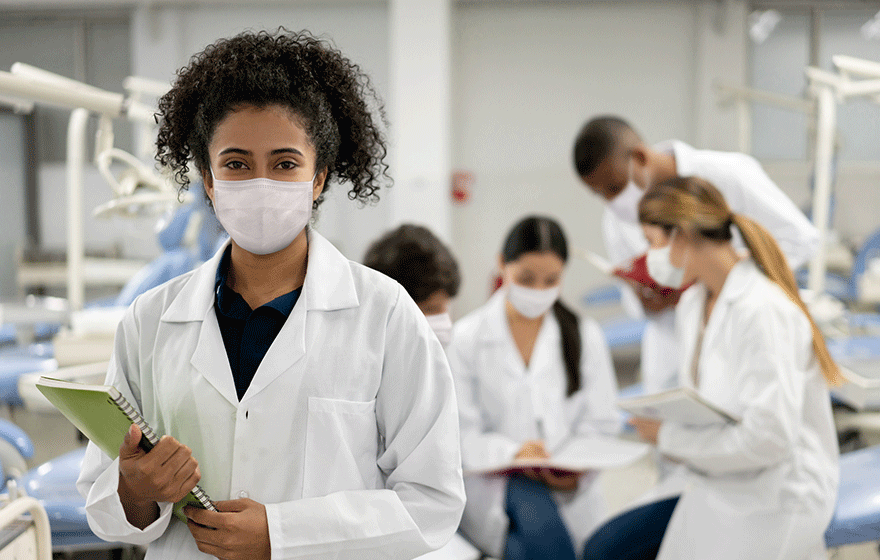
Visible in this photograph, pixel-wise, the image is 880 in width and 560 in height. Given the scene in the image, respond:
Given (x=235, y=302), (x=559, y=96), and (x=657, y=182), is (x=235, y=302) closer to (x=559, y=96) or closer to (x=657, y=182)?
(x=657, y=182)

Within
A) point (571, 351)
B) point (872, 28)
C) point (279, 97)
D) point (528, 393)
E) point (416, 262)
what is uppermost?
point (872, 28)

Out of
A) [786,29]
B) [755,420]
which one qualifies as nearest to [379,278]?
[755,420]

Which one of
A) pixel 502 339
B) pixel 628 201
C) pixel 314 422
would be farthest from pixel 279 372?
pixel 628 201

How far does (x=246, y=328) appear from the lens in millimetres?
965

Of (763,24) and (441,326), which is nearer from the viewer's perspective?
(441,326)

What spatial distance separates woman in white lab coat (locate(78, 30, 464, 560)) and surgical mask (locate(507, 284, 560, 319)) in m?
1.41

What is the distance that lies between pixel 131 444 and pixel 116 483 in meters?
0.11

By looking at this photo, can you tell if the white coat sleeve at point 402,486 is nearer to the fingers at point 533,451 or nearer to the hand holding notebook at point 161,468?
the hand holding notebook at point 161,468

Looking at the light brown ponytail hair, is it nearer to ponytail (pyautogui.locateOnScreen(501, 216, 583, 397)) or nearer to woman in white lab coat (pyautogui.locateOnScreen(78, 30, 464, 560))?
ponytail (pyautogui.locateOnScreen(501, 216, 583, 397))

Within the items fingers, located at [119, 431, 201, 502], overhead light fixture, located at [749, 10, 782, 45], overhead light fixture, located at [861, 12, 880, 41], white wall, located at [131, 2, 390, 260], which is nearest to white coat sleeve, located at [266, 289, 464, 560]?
fingers, located at [119, 431, 201, 502]

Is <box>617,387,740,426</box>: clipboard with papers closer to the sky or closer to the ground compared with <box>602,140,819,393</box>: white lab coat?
closer to the ground

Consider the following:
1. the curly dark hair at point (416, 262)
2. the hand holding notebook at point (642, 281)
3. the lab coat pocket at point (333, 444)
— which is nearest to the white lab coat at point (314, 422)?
the lab coat pocket at point (333, 444)

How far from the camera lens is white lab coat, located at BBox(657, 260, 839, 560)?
1611 millimetres

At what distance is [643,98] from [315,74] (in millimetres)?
5382
